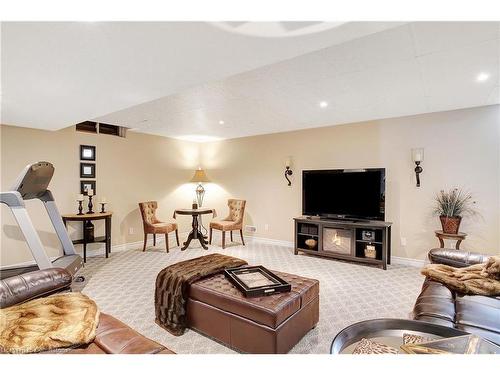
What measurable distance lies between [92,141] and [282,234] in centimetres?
395

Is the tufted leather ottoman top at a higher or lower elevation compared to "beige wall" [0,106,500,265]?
lower

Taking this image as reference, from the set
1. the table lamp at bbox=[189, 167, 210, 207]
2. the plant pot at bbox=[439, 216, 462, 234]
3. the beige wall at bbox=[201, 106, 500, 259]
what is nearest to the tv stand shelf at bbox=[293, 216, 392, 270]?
the beige wall at bbox=[201, 106, 500, 259]

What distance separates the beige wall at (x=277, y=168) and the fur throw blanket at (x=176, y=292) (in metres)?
2.98

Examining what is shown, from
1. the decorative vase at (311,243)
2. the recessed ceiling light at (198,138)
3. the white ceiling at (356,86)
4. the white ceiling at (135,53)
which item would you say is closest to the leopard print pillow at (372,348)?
the white ceiling at (135,53)

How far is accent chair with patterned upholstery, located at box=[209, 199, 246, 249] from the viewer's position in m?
5.28

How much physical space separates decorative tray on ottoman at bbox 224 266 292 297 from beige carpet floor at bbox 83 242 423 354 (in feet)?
1.54

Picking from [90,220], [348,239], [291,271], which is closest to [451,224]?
[348,239]

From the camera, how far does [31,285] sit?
5.98 feet

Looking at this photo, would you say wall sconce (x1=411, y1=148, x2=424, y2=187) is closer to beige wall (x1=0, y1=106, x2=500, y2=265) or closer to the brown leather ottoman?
beige wall (x1=0, y1=106, x2=500, y2=265)

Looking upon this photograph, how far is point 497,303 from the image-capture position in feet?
5.94

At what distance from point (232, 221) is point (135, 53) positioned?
4280 mm

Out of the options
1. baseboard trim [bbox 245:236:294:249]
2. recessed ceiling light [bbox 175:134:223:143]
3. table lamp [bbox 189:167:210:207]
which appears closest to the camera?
baseboard trim [bbox 245:236:294:249]
